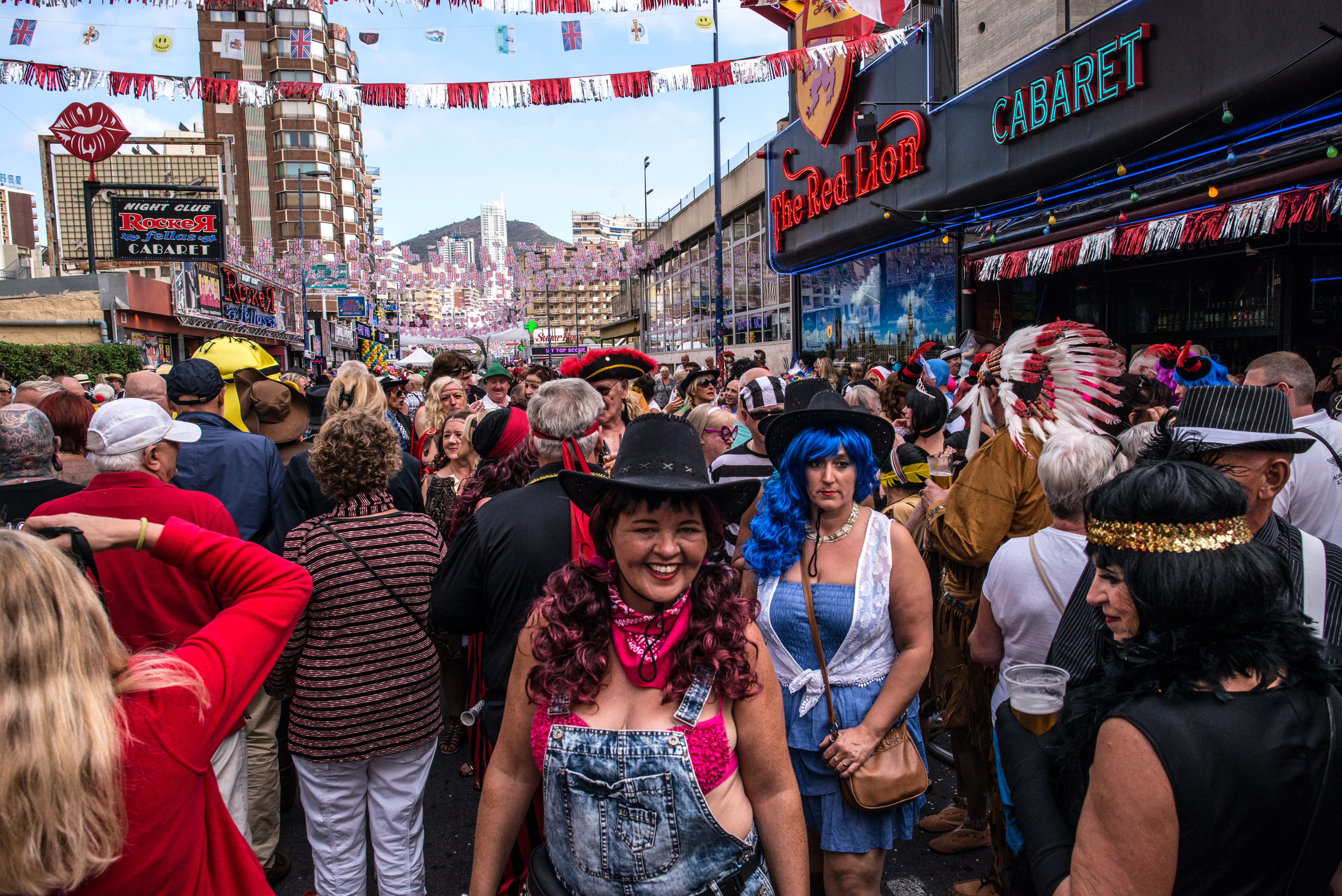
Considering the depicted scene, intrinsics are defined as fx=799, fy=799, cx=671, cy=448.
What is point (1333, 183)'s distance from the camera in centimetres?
648

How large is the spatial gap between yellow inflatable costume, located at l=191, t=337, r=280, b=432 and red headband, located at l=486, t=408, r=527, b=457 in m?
Answer: 2.15

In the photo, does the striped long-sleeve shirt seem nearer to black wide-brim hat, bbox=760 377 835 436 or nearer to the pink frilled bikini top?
the pink frilled bikini top

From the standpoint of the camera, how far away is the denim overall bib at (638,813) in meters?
1.70

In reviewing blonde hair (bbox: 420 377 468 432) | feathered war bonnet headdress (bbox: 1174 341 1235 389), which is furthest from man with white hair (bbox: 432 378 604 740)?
feathered war bonnet headdress (bbox: 1174 341 1235 389)

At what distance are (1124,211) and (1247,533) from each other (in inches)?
346

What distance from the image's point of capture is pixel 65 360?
15.8 meters

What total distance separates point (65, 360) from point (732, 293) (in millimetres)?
18894

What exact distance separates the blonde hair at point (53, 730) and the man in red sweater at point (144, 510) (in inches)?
60.8

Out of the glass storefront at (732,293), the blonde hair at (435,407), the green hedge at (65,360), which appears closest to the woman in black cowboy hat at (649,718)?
the blonde hair at (435,407)

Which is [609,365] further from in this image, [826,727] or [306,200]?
[306,200]

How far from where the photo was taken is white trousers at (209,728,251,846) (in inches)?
118

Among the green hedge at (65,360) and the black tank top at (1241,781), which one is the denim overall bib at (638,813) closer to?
the black tank top at (1241,781)

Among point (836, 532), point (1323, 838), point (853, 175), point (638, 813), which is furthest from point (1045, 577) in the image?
point (853, 175)

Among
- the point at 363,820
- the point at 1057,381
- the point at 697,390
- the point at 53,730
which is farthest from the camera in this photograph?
the point at 697,390
